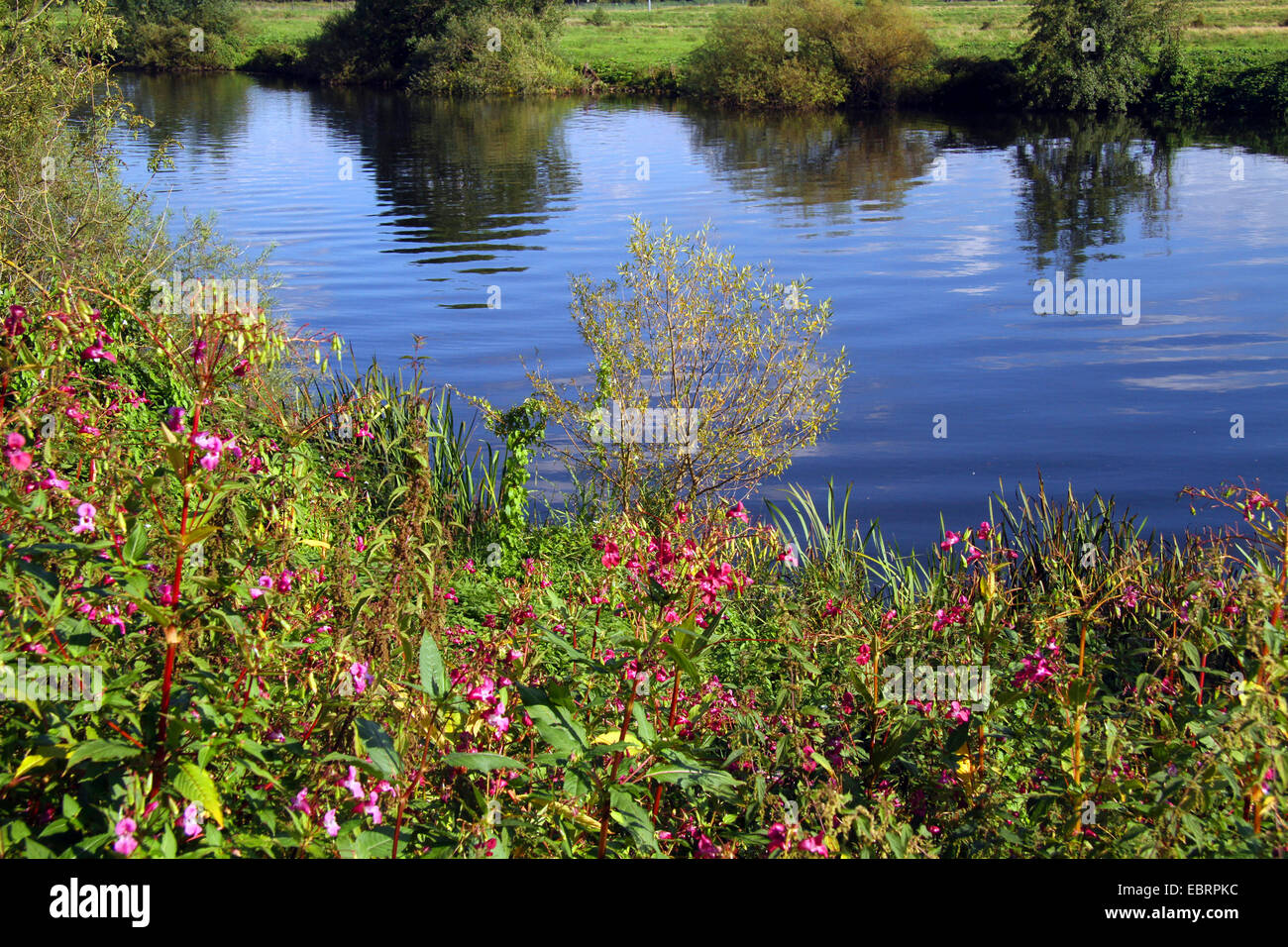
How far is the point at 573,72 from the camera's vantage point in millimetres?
54031

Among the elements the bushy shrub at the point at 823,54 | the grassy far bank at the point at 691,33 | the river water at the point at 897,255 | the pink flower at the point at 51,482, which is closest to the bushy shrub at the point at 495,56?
the grassy far bank at the point at 691,33

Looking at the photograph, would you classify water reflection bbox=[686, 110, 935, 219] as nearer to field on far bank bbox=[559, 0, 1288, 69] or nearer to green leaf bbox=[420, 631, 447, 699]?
field on far bank bbox=[559, 0, 1288, 69]

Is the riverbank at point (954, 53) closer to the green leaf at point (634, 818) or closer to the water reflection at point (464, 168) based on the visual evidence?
the water reflection at point (464, 168)

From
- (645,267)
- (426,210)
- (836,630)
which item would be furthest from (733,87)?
(836,630)

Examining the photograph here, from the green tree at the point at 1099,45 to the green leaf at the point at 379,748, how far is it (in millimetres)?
44318

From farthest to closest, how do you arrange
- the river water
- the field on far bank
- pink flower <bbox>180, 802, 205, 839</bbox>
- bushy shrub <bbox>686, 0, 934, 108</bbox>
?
1. the field on far bank
2. bushy shrub <bbox>686, 0, 934, 108</bbox>
3. the river water
4. pink flower <bbox>180, 802, 205, 839</bbox>

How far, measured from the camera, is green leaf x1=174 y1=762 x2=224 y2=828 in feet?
6.54

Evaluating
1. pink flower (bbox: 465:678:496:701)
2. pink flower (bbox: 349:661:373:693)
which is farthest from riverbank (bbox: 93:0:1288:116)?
pink flower (bbox: 349:661:373:693)

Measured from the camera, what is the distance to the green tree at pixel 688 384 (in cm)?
700

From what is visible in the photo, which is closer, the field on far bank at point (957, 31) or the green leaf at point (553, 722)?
the green leaf at point (553, 722)

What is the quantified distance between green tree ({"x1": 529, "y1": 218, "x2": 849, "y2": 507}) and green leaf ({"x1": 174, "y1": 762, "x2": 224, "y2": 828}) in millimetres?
4888

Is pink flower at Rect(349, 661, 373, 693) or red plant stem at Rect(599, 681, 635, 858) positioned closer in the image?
pink flower at Rect(349, 661, 373, 693)

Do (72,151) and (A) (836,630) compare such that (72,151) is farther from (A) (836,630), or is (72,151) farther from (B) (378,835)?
(B) (378,835)

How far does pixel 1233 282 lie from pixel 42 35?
60.1 ft
